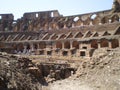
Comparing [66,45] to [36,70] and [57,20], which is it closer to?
[57,20]

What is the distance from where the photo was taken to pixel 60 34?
45.1 metres

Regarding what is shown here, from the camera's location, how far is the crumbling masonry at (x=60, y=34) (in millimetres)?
36000

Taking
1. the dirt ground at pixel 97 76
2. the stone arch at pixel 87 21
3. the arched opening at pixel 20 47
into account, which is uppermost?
the stone arch at pixel 87 21

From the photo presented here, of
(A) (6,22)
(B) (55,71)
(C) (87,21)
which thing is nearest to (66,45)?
(C) (87,21)

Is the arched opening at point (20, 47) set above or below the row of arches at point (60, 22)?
below

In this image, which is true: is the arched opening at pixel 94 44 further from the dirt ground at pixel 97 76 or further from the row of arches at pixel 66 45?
the dirt ground at pixel 97 76

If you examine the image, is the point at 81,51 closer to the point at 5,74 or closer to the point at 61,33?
the point at 61,33

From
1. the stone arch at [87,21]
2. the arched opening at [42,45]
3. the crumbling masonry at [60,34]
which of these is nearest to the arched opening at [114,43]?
the crumbling masonry at [60,34]

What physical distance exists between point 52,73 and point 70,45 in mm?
15761

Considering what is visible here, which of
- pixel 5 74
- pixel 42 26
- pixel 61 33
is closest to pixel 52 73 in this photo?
pixel 5 74

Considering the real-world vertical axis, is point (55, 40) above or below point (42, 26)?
below

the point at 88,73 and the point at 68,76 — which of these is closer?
the point at 88,73

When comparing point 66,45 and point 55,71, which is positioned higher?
point 66,45

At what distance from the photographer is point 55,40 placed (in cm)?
4194
